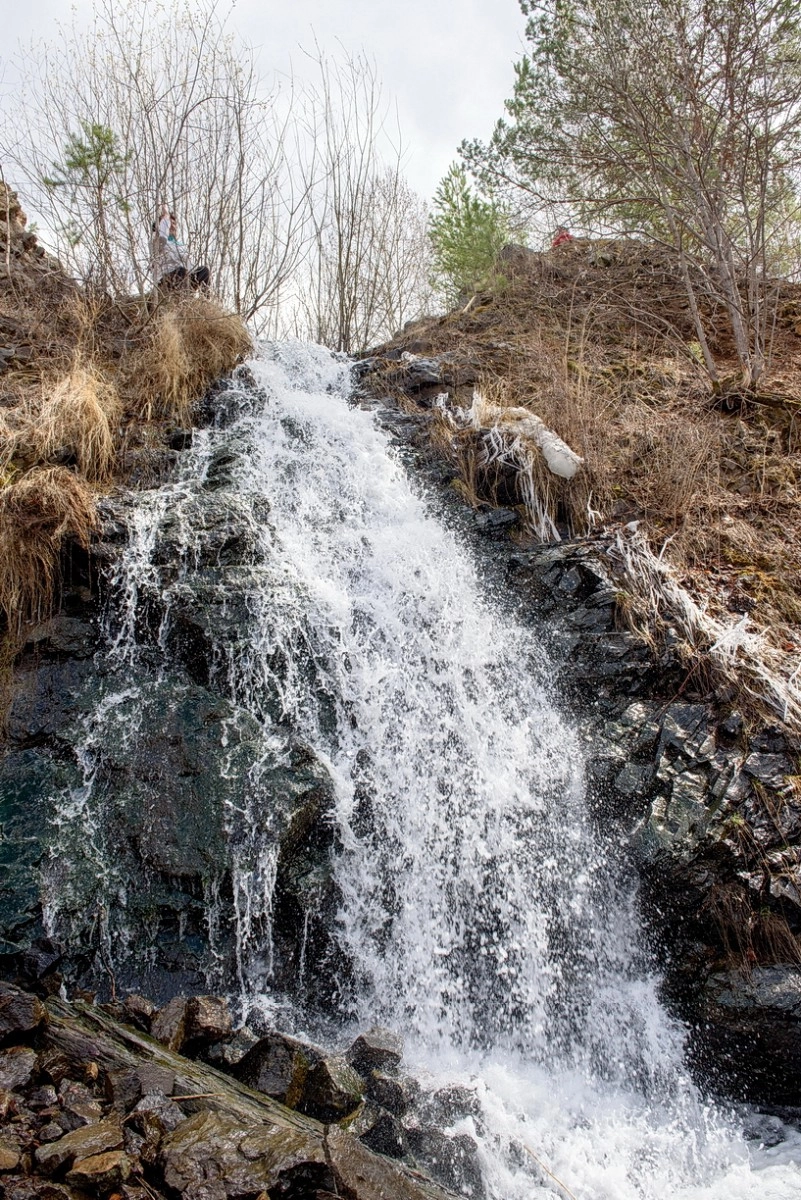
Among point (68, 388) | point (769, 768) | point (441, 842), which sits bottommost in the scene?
point (441, 842)

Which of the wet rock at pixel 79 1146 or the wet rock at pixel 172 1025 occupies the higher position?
the wet rock at pixel 79 1146

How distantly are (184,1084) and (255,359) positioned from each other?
20.4 ft

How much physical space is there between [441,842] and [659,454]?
A: 3.54 m

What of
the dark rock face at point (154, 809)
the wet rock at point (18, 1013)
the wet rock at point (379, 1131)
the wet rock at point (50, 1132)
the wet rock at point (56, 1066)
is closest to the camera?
the wet rock at point (50, 1132)

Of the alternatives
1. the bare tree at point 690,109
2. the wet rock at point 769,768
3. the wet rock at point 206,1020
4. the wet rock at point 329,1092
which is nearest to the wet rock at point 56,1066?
the wet rock at point 206,1020

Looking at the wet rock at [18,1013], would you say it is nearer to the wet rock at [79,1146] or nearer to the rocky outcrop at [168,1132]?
the rocky outcrop at [168,1132]

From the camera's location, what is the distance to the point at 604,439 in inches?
218

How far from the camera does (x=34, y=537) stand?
158 inches

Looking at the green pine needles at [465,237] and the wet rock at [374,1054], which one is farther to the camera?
the green pine needles at [465,237]

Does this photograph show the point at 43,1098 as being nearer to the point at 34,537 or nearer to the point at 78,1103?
the point at 78,1103

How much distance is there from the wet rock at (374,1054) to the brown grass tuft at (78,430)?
3.79 m

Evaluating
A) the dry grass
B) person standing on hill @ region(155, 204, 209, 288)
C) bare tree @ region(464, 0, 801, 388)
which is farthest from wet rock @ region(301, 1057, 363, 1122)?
person standing on hill @ region(155, 204, 209, 288)

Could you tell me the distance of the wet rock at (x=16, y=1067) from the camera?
2035mm

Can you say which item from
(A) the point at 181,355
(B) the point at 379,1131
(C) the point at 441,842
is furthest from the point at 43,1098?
(A) the point at 181,355
